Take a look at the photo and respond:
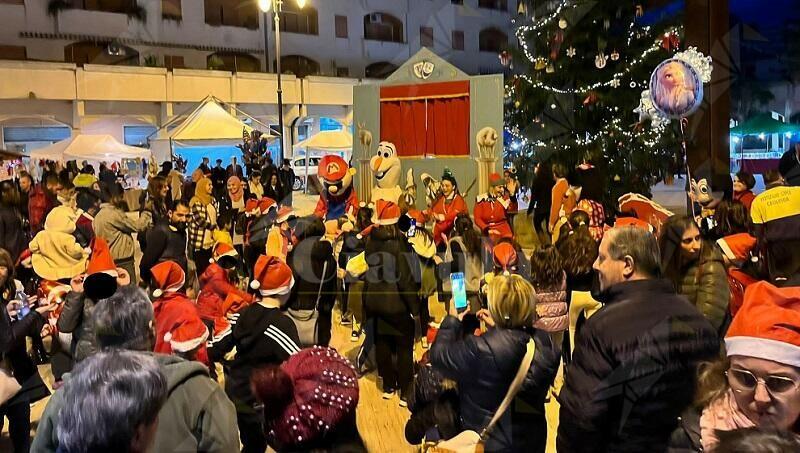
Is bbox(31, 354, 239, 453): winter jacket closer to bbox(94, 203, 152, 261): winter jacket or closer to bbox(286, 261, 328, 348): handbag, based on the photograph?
bbox(286, 261, 328, 348): handbag

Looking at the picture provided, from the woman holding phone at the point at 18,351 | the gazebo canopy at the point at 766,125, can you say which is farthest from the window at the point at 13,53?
the gazebo canopy at the point at 766,125

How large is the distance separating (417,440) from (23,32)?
21.0 meters

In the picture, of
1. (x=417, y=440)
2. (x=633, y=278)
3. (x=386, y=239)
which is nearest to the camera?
(x=633, y=278)

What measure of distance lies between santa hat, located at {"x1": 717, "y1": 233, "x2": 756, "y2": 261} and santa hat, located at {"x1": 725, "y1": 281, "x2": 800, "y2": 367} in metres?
2.35

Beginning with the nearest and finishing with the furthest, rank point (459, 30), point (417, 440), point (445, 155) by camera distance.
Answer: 1. point (417, 440)
2. point (445, 155)
3. point (459, 30)

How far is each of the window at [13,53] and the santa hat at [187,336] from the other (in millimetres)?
19518

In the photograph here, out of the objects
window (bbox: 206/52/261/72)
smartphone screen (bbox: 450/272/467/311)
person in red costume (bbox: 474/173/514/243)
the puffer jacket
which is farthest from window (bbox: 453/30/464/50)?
smartphone screen (bbox: 450/272/467/311)

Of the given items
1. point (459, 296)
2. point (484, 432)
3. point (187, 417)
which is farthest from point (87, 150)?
point (484, 432)

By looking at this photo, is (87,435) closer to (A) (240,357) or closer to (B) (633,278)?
(A) (240,357)

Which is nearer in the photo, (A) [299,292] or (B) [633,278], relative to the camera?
(B) [633,278]

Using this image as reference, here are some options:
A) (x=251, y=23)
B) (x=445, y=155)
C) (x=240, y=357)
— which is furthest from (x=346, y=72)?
(x=240, y=357)

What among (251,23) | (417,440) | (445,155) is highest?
(251,23)

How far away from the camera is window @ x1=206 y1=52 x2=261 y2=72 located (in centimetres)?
2223

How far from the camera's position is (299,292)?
470cm
